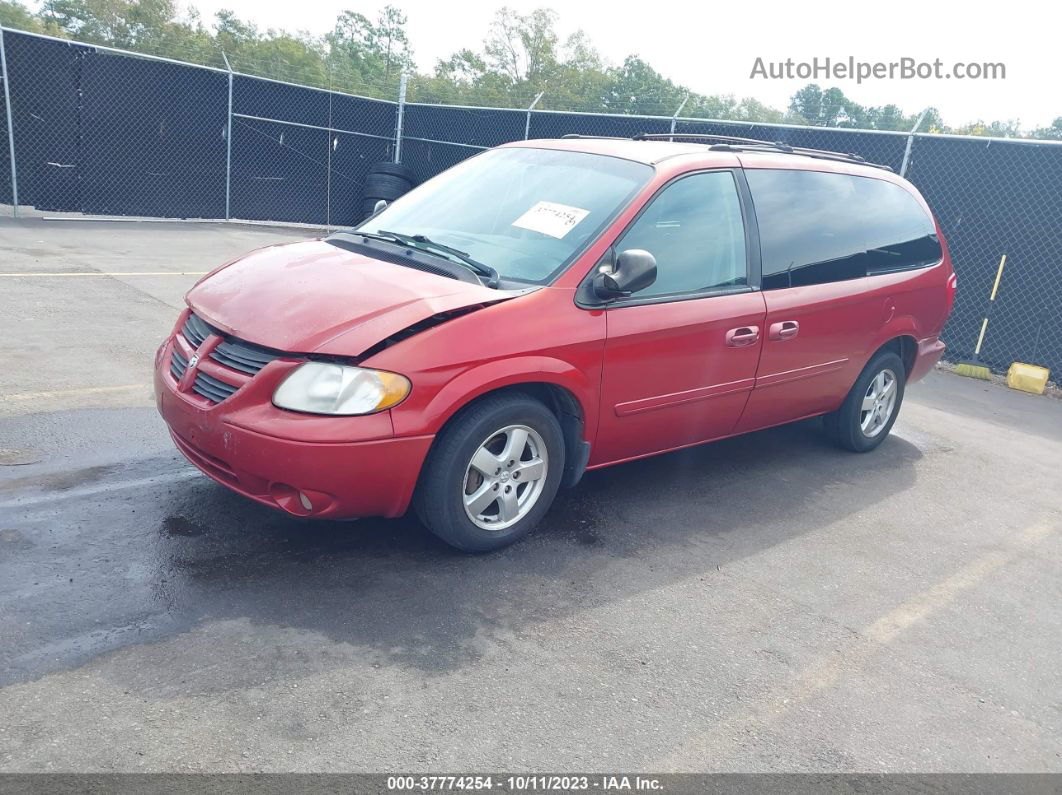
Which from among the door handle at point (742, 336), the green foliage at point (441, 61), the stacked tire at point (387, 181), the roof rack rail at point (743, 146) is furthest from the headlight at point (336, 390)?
the green foliage at point (441, 61)

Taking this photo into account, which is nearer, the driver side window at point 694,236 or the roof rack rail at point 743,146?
the driver side window at point 694,236

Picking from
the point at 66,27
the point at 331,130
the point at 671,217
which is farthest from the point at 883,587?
the point at 66,27

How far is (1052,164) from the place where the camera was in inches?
373

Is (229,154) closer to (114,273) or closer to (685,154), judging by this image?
(114,273)

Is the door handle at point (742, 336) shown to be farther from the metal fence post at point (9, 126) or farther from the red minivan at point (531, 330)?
the metal fence post at point (9, 126)

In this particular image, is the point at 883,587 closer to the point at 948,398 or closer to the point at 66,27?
the point at 948,398

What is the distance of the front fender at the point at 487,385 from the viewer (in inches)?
143

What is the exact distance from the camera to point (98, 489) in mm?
4324

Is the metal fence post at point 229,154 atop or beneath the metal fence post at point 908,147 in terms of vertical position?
beneath

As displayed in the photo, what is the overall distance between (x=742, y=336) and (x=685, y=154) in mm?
1036

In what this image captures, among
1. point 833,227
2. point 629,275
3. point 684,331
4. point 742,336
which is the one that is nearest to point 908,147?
point 833,227

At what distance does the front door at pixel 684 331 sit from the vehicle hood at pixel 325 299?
70 cm

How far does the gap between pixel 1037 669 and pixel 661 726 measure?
181 cm

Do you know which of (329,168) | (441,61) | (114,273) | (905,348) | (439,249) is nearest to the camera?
(439,249)
